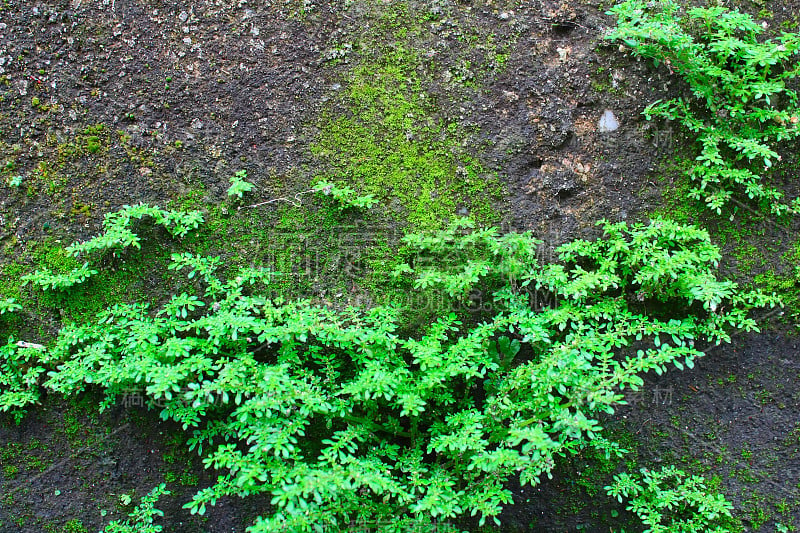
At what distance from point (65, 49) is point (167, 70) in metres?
0.53

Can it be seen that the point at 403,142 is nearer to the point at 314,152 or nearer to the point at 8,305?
the point at 314,152

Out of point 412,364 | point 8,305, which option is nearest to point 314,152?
point 412,364

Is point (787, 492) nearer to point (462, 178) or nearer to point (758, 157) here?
point (758, 157)

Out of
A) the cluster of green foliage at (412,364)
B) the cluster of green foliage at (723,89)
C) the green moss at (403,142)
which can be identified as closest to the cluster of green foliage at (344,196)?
the green moss at (403,142)

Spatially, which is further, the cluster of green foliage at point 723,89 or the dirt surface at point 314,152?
the dirt surface at point 314,152

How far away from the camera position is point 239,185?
111 inches

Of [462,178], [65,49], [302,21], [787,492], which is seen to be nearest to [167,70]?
[65,49]

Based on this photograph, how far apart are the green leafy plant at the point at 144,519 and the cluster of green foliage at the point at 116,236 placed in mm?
1164

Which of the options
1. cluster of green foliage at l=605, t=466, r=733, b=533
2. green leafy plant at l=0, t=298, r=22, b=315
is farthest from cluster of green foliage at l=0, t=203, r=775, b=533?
cluster of green foliage at l=605, t=466, r=733, b=533

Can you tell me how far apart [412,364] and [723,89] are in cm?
210

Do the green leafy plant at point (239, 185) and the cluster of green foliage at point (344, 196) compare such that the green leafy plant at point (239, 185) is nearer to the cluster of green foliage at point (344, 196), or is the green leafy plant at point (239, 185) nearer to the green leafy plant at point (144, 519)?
the cluster of green foliage at point (344, 196)

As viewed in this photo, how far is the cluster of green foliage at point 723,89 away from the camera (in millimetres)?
2703

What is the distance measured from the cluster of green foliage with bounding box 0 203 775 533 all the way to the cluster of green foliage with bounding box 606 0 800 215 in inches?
16.0

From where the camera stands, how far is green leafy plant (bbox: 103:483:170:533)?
9.17 feet
